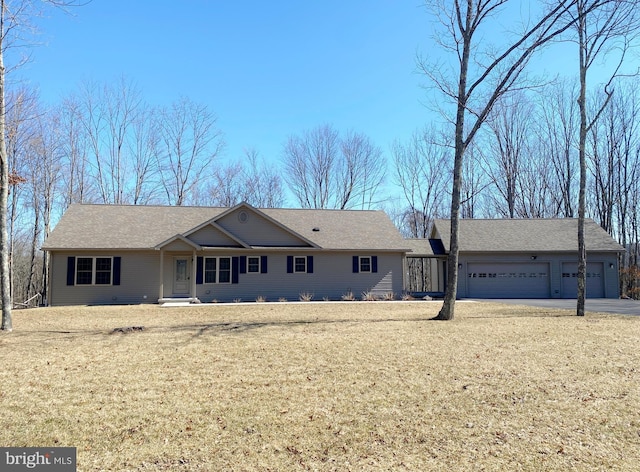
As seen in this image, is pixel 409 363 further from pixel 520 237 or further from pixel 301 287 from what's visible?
pixel 520 237

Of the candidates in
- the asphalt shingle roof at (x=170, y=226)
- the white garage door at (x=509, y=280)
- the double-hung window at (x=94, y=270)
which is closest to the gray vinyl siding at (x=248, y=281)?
the double-hung window at (x=94, y=270)

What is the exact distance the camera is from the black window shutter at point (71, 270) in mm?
18781

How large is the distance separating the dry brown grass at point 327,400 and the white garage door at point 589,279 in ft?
50.8

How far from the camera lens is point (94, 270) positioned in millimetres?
19156

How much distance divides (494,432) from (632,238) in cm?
3651

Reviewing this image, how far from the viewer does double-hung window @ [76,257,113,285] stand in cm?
1905

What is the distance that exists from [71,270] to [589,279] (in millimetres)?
26834

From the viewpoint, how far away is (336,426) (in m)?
4.32

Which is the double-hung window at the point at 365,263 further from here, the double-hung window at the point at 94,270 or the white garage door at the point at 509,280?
the double-hung window at the point at 94,270

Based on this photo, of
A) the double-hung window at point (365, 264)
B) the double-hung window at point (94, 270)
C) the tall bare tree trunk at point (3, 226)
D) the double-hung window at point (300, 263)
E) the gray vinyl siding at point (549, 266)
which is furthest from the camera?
the gray vinyl siding at point (549, 266)

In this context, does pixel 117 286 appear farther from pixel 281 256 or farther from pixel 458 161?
pixel 458 161

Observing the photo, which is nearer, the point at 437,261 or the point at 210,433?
the point at 210,433

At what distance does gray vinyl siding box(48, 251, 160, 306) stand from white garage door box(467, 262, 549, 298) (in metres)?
16.7

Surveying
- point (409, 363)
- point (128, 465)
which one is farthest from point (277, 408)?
point (409, 363)
